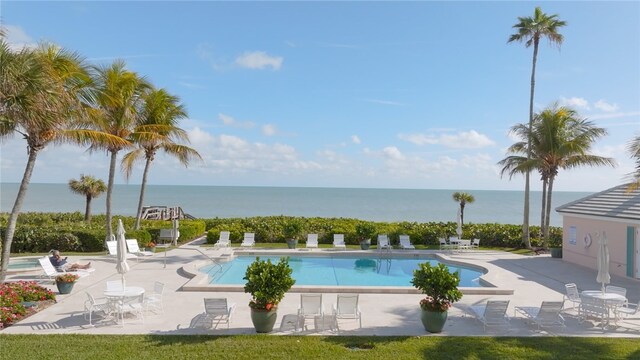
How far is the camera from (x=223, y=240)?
24.3m

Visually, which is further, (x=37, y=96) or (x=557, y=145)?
(x=557, y=145)

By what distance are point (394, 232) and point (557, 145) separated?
9826mm

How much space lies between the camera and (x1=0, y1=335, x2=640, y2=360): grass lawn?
338 inches

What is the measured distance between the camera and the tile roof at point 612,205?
1761 centimetres

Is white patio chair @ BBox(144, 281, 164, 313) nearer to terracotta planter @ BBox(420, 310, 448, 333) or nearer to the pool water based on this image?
the pool water

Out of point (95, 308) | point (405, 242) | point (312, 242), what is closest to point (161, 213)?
point (312, 242)

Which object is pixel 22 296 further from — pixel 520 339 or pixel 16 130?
pixel 520 339

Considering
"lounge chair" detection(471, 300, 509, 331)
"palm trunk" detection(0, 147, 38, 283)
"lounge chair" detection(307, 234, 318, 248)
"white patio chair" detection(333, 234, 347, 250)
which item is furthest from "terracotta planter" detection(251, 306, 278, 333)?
"white patio chair" detection(333, 234, 347, 250)

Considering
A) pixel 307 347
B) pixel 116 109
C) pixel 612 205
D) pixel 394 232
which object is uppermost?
pixel 116 109

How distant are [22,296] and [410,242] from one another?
19270 mm

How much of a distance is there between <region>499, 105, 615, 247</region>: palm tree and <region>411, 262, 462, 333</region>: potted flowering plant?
638 inches

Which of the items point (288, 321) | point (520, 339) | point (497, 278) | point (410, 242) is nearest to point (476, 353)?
point (520, 339)

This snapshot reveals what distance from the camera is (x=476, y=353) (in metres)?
8.82

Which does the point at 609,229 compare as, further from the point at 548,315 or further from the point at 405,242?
the point at 548,315
